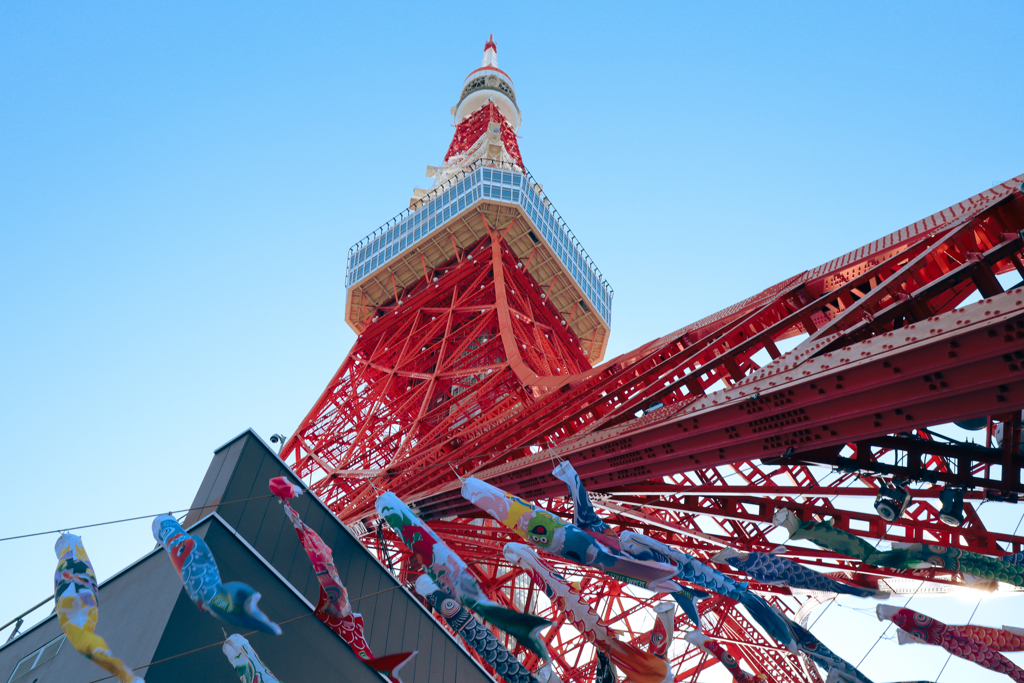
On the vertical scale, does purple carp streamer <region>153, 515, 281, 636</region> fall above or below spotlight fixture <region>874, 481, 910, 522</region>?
above

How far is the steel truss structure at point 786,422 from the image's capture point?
631cm

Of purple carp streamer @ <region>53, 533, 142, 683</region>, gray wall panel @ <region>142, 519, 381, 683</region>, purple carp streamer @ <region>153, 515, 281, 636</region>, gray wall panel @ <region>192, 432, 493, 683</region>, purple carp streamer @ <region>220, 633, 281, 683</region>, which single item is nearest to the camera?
purple carp streamer @ <region>153, 515, 281, 636</region>

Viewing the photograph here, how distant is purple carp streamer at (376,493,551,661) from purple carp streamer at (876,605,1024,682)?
13.2ft

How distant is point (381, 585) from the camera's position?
12352mm

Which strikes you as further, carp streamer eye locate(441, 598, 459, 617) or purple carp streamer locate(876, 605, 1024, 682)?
carp streamer eye locate(441, 598, 459, 617)

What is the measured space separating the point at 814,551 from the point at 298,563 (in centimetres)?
704

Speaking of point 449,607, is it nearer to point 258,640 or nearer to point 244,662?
point 258,640

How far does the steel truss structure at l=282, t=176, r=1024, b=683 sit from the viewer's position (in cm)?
631

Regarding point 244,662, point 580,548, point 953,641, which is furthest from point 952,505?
point 244,662

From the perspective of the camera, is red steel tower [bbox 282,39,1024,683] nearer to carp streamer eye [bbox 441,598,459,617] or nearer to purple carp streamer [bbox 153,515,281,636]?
carp streamer eye [bbox 441,598,459,617]

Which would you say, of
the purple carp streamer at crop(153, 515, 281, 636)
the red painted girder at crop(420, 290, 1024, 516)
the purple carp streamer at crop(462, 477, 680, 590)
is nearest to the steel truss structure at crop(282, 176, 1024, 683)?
the red painted girder at crop(420, 290, 1024, 516)

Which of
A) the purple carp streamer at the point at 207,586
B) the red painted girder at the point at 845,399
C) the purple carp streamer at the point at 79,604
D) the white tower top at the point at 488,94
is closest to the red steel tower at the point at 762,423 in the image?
the red painted girder at the point at 845,399

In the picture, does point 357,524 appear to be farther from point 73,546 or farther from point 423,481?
point 73,546

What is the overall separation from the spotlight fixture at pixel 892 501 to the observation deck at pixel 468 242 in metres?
24.5
